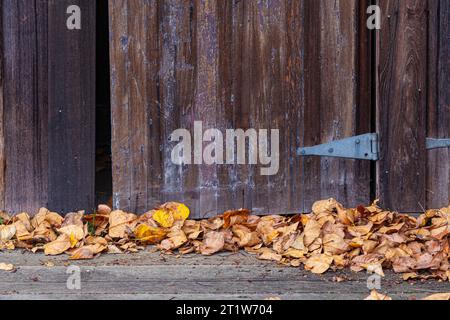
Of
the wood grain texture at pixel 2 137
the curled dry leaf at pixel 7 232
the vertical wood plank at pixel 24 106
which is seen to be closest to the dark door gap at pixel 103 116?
the vertical wood plank at pixel 24 106

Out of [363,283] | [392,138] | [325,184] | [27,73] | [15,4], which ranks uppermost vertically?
[15,4]

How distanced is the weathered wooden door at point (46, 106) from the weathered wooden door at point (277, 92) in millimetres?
204

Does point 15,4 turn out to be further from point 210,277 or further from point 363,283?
point 363,283

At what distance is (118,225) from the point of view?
13.8ft

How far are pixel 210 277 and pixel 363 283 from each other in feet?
2.43

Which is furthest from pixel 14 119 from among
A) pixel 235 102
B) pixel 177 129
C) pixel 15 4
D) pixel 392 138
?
pixel 392 138

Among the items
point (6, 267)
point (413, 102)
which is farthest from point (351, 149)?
point (6, 267)

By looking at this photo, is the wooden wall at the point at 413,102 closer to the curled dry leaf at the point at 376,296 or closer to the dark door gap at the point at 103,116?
the curled dry leaf at the point at 376,296

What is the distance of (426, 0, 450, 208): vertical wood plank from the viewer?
14.3ft

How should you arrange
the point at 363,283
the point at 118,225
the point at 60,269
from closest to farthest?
the point at 363,283 → the point at 60,269 → the point at 118,225

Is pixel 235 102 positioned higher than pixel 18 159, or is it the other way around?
pixel 235 102

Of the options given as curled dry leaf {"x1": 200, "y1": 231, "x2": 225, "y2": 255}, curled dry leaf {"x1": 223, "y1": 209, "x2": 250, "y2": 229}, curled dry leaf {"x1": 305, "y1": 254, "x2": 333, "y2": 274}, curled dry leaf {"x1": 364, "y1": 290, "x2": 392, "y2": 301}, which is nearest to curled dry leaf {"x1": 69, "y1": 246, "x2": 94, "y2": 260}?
curled dry leaf {"x1": 200, "y1": 231, "x2": 225, "y2": 255}

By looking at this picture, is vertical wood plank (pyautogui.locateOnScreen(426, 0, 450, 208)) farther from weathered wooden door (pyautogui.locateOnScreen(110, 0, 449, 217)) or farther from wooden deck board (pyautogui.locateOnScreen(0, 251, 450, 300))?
wooden deck board (pyautogui.locateOnScreen(0, 251, 450, 300))

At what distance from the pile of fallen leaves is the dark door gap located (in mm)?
643
